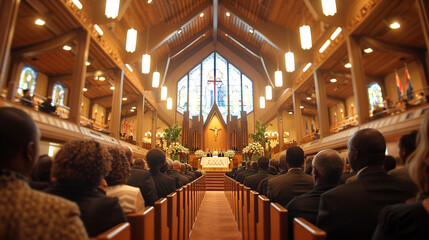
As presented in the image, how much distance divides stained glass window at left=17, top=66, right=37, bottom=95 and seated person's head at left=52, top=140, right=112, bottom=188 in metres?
10.5

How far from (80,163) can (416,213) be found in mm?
1166

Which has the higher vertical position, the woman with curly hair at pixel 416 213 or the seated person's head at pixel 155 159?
the seated person's head at pixel 155 159

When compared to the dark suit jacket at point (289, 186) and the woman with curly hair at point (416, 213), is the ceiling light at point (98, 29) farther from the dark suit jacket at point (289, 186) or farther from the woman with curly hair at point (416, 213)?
the woman with curly hair at point (416, 213)

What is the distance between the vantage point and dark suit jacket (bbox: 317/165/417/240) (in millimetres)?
1114

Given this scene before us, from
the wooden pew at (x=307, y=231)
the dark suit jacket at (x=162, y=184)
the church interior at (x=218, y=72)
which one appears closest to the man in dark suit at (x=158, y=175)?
the dark suit jacket at (x=162, y=184)

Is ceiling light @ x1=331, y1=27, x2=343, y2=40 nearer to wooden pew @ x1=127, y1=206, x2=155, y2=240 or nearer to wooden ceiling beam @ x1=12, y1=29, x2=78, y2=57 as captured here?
wooden ceiling beam @ x1=12, y1=29, x2=78, y2=57

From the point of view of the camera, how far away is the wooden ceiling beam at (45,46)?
7.38 meters

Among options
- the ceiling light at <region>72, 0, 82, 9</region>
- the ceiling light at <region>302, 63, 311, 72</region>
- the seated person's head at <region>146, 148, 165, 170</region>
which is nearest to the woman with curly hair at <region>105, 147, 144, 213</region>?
the seated person's head at <region>146, 148, 165, 170</region>

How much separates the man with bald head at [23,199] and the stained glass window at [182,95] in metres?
17.5

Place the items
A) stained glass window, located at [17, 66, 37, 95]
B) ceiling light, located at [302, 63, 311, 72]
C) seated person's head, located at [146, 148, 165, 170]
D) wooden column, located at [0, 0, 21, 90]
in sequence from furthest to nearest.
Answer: ceiling light, located at [302, 63, 311, 72]
stained glass window, located at [17, 66, 37, 95]
wooden column, located at [0, 0, 21, 90]
seated person's head, located at [146, 148, 165, 170]


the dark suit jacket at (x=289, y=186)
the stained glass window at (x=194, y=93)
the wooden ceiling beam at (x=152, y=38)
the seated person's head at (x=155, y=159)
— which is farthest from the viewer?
the stained glass window at (x=194, y=93)

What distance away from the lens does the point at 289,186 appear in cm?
216

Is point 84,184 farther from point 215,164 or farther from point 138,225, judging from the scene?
point 215,164

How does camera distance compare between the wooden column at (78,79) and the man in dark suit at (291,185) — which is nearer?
the man in dark suit at (291,185)
